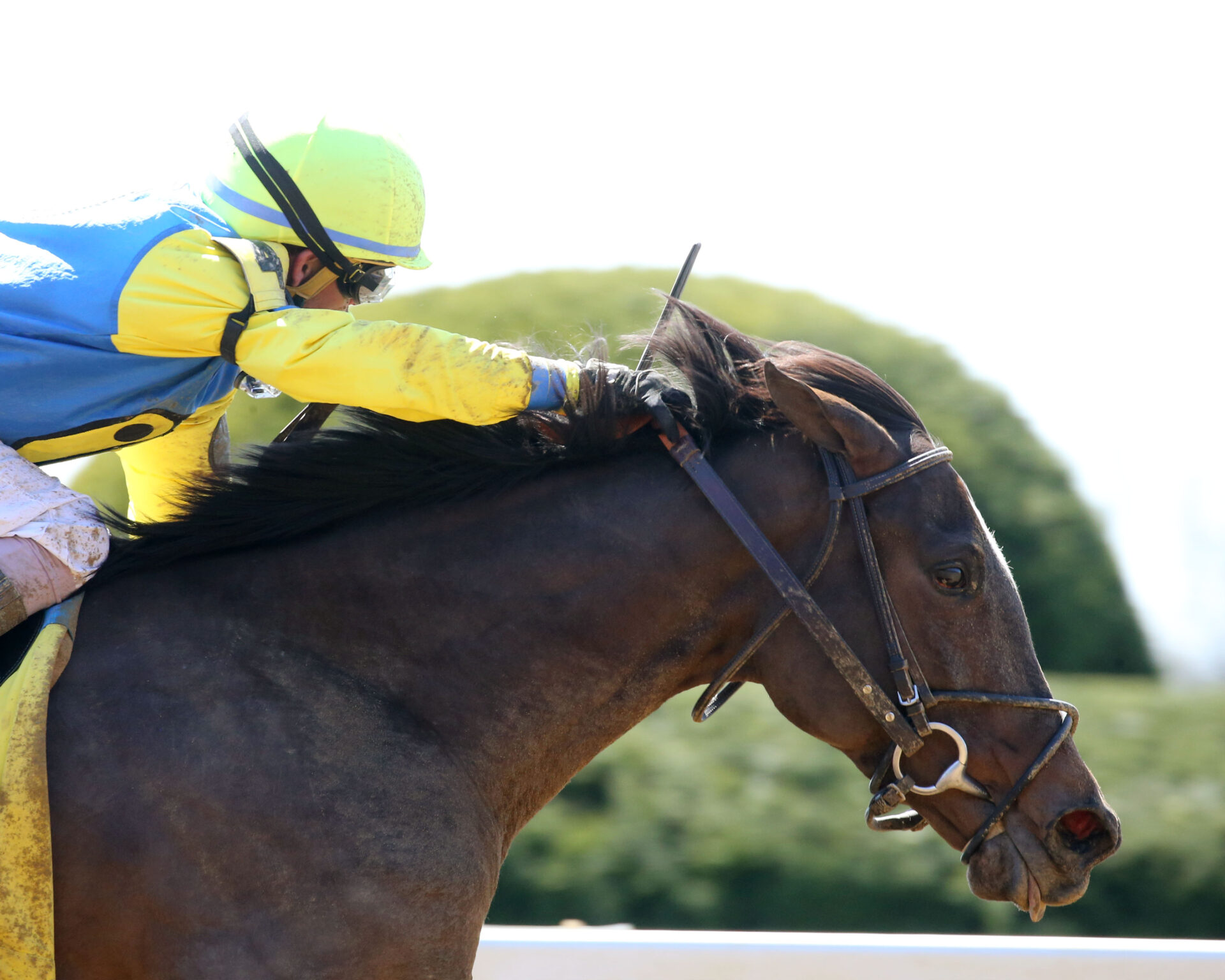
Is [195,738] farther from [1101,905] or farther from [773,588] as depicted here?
[1101,905]

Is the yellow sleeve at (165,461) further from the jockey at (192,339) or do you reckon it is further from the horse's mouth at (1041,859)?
the horse's mouth at (1041,859)

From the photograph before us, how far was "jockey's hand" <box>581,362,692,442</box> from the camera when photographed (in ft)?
7.73

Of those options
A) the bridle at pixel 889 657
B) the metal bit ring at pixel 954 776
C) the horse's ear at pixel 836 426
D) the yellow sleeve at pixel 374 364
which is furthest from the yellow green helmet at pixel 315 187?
the metal bit ring at pixel 954 776

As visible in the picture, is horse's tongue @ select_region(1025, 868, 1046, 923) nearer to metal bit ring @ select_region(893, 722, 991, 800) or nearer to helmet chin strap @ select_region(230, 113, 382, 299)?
metal bit ring @ select_region(893, 722, 991, 800)

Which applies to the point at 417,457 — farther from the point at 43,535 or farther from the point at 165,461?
the point at 165,461

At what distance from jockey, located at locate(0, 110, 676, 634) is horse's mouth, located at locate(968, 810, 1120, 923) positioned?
1139 millimetres

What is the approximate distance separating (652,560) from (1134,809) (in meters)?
3.03

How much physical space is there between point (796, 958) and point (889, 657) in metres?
1.56

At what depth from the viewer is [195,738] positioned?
1982mm

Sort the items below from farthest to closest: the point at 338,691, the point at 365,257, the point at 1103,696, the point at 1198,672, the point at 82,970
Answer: the point at 1198,672 < the point at 1103,696 < the point at 365,257 < the point at 338,691 < the point at 82,970

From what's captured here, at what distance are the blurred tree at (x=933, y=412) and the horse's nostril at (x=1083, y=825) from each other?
3186 mm

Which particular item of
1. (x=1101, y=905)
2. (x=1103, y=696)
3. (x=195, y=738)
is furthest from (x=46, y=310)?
(x=1103, y=696)

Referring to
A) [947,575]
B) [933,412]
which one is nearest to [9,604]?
[947,575]

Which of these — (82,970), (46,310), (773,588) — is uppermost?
(46,310)
